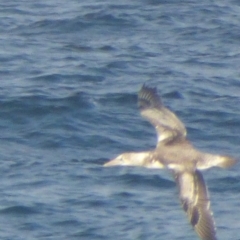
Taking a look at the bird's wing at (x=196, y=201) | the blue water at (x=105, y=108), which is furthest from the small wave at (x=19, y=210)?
the bird's wing at (x=196, y=201)

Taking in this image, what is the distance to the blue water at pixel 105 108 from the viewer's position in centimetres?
1266

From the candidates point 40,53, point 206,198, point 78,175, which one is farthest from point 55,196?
point 40,53

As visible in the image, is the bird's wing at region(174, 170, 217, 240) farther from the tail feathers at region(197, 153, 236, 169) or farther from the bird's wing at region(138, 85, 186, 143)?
the bird's wing at region(138, 85, 186, 143)

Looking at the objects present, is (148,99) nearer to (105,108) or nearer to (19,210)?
(19,210)

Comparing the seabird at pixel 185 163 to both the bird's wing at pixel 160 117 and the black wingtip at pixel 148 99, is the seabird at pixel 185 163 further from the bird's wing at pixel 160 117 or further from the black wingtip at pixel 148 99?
the black wingtip at pixel 148 99

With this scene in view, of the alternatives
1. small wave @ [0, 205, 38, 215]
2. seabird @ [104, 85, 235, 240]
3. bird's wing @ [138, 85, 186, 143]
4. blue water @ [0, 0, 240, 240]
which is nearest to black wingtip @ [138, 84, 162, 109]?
bird's wing @ [138, 85, 186, 143]

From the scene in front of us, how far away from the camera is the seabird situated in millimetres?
10023

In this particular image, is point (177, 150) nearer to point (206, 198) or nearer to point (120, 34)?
point (206, 198)

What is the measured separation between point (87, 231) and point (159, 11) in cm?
859

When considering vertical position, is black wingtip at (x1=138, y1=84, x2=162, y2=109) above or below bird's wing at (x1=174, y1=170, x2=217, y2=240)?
above

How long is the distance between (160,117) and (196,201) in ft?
4.97

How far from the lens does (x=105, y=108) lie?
51.1 ft

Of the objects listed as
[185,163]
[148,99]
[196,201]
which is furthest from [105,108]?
[196,201]

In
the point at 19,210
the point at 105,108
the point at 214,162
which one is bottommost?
the point at 214,162
